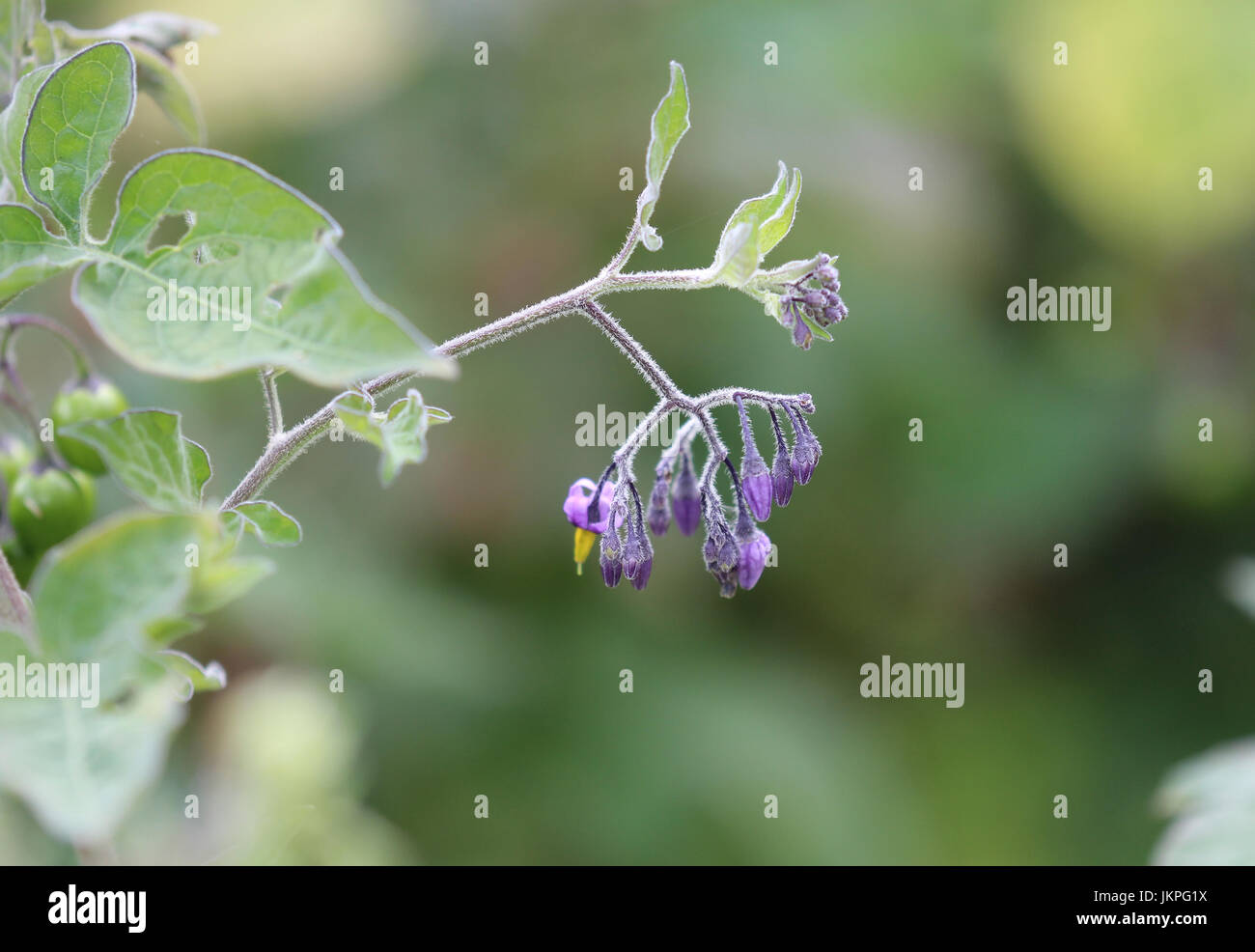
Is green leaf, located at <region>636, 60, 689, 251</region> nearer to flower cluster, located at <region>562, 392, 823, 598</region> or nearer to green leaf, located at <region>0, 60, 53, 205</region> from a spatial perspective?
flower cluster, located at <region>562, 392, 823, 598</region>

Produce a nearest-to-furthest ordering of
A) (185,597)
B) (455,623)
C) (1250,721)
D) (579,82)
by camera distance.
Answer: (185,597) → (455,623) → (1250,721) → (579,82)

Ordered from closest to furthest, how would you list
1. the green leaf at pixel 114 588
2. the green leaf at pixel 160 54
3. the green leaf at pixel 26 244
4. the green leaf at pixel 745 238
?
the green leaf at pixel 114 588 → the green leaf at pixel 26 244 → the green leaf at pixel 745 238 → the green leaf at pixel 160 54

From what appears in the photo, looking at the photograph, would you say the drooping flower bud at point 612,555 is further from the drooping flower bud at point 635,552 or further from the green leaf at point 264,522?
the green leaf at point 264,522

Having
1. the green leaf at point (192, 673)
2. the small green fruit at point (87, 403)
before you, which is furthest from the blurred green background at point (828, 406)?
the green leaf at point (192, 673)

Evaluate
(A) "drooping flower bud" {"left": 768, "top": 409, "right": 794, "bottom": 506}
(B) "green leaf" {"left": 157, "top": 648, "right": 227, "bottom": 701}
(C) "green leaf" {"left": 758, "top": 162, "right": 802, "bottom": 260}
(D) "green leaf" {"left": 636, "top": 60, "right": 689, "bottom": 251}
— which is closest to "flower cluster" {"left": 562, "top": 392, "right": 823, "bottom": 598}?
(A) "drooping flower bud" {"left": 768, "top": 409, "right": 794, "bottom": 506}

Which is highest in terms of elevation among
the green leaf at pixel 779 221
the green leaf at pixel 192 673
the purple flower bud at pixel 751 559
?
the green leaf at pixel 779 221

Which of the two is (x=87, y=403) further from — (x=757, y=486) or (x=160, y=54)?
(x=757, y=486)

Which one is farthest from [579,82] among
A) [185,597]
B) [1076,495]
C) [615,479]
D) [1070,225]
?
[185,597]

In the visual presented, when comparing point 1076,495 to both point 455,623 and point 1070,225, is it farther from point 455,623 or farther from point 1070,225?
point 455,623
